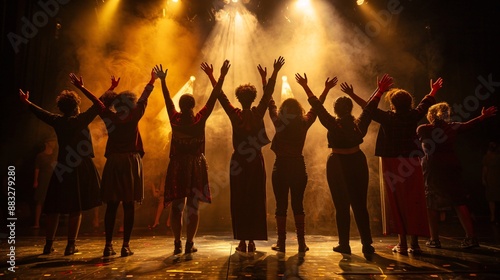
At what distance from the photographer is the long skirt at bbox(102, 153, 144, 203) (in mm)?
4035

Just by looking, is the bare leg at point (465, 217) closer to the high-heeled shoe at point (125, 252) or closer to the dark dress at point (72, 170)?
the high-heeled shoe at point (125, 252)

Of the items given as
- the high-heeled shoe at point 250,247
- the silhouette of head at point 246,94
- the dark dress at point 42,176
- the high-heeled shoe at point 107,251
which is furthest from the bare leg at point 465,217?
the dark dress at point 42,176

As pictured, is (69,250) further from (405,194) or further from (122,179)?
(405,194)

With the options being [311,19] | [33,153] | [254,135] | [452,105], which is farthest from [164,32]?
[452,105]

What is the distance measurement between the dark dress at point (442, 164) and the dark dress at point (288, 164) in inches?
68.6

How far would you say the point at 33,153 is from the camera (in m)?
9.17

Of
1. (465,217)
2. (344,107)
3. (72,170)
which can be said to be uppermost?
(344,107)

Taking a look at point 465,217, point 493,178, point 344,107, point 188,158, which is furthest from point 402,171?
point 493,178

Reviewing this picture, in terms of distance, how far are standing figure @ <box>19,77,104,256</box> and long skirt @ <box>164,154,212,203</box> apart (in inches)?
41.6

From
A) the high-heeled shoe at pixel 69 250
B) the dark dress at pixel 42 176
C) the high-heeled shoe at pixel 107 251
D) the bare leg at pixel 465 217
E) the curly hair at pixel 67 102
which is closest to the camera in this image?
the high-heeled shoe at pixel 107 251

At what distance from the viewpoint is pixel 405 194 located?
166 inches

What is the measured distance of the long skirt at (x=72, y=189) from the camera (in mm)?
4195

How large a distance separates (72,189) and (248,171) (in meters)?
2.19

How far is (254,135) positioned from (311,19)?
6116 millimetres
